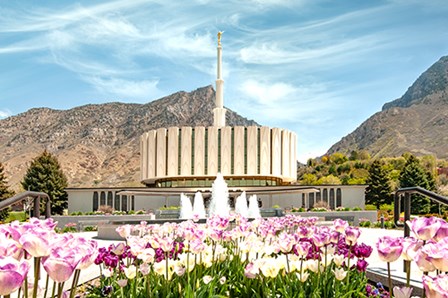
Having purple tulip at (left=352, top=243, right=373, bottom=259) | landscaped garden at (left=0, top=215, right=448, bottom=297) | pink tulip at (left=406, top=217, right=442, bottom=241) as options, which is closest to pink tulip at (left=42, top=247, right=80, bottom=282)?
landscaped garden at (left=0, top=215, right=448, bottom=297)

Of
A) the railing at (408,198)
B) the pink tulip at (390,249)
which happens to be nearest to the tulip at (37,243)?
the pink tulip at (390,249)

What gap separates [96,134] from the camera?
502 ft

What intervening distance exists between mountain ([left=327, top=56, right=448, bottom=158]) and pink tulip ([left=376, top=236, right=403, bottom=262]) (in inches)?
5395

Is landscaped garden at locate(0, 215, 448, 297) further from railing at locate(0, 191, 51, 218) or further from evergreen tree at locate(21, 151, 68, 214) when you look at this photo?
evergreen tree at locate(21, 151, 68, 214)

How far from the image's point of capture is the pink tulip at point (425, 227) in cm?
305

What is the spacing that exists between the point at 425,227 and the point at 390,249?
30 cm

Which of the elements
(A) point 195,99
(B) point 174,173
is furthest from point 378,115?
(B) point 174,173

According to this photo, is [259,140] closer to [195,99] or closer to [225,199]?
[225,199]

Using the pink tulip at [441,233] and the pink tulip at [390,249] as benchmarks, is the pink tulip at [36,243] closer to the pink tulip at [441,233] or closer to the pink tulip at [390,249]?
the pink tulip at [390,249]

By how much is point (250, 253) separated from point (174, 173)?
52567 mm

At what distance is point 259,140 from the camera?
58.3 metres

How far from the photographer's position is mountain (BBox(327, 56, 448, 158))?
140 m

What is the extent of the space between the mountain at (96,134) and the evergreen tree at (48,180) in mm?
71383

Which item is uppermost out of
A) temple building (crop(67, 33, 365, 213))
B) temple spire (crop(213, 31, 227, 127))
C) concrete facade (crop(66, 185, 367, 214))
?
temple spire (crop(213, 31, 227, 127))
